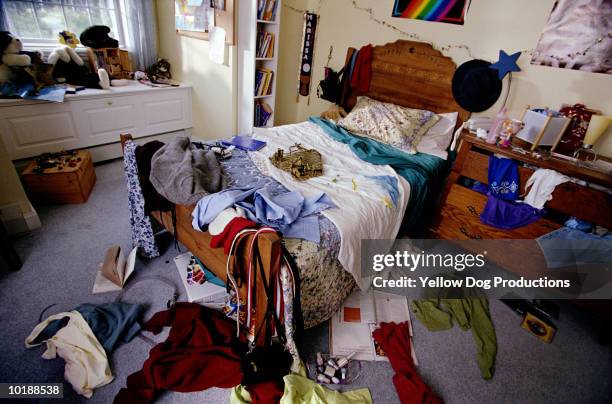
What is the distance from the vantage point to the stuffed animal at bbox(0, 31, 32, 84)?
2.32 metres

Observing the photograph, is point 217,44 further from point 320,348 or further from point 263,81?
point 320,348

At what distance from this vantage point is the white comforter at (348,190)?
1506 millimetres

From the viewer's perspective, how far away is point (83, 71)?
2904mm

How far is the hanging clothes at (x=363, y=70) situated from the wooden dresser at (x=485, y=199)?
1206mm

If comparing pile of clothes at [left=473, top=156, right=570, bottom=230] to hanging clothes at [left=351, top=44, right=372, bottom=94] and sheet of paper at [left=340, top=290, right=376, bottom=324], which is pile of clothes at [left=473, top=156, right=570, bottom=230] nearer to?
sheet of paper at [left=340, top=290, right=376, bottom=324]

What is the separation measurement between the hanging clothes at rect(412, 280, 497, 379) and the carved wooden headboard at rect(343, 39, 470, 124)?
1403 mm

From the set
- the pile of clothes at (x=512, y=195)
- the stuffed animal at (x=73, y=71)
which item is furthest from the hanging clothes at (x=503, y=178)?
the stuffed animal at (x=73, y=71)

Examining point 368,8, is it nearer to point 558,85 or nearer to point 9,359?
point 558,85

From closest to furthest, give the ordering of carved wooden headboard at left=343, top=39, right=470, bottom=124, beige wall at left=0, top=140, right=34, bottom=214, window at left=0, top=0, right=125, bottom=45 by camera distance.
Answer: beige wall at left=0, top=140, right=34, bottom=214 → carved wooden headboard at left=343, top=39, right=470, bottom=124 → window at left=0, top=0, right=125, bottom=45

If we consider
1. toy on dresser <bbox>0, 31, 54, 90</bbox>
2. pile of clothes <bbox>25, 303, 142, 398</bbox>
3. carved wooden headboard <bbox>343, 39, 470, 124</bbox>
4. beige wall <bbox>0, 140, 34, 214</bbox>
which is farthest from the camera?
carved wooden headboard <bbox>343, 39, 470, 124</bbox>

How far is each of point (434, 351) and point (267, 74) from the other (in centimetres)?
280

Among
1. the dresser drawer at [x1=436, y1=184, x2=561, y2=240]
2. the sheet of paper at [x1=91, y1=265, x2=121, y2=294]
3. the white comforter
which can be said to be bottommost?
the sheet of paper at [x1=91, y1=265, x2=121, y2=294]

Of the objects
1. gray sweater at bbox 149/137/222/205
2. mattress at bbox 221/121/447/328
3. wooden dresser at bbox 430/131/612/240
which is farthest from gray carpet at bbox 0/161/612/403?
gray sweater at bbox 149/137/222/205

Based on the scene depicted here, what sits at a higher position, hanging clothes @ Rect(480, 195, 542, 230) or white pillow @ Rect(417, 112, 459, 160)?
white pillow @ Rect(417, 112, 459, 160)
